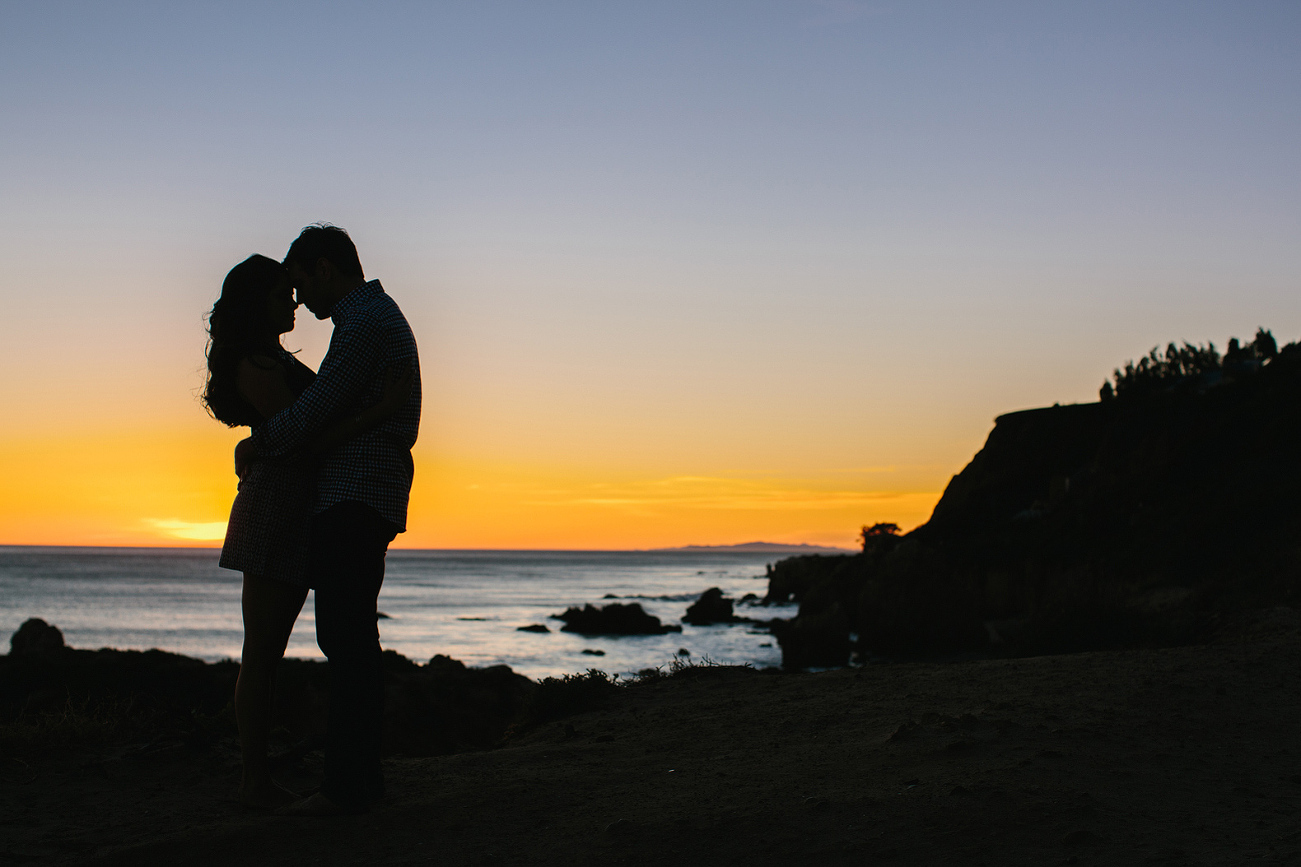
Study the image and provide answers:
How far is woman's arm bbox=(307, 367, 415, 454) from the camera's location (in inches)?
126

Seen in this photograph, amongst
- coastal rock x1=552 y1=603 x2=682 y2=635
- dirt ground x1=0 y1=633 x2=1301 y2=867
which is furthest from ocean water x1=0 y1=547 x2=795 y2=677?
dirt ground x1=0 y1=633 x2=1301 y2=867

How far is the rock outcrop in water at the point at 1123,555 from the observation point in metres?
10.6

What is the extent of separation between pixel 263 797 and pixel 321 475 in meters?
1.27

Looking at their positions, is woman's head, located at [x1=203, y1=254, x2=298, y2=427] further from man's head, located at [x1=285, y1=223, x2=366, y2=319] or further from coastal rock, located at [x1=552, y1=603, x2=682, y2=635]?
coastal rock, located at [x1=552, y1=603, x2=682, y2=635]

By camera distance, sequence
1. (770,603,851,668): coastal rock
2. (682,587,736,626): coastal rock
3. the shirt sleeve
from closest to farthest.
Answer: the shirt sleeve, (770,603,851,668): coastal rock, (682,587,736,626): coastal rock

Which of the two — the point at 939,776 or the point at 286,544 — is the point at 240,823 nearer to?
the point at 286,544

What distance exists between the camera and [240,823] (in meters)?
3.11

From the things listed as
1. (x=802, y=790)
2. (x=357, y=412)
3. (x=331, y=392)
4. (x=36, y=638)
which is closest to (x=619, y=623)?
(x=36, y=638)

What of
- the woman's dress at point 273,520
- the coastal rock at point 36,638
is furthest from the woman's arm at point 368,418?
the coastal rock at point 36,638

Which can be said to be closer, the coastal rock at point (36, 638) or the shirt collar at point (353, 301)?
the shirt collar at point (353, 301)

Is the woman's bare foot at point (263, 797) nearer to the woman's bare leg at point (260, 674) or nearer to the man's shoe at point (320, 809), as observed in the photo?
the woman's bare leg at point (260, 674)

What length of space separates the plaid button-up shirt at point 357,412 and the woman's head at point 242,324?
296 mm

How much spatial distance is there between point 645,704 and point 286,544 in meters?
3.22

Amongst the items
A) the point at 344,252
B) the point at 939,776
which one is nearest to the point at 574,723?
the point at 939,776
